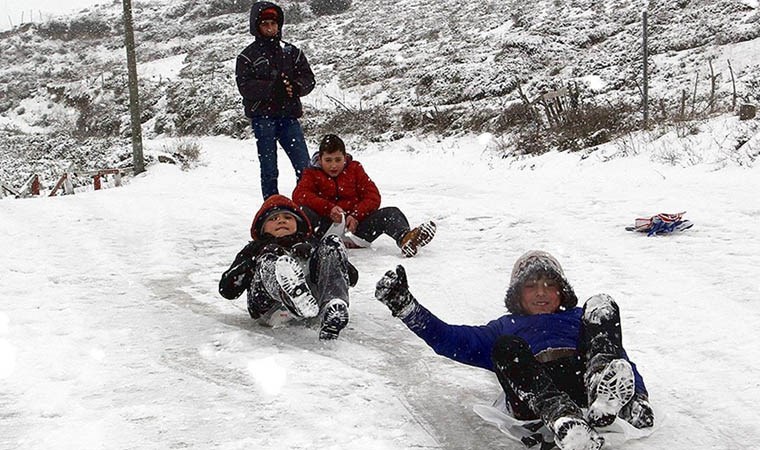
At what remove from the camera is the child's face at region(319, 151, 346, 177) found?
18.3ft

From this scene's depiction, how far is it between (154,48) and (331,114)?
1780cm

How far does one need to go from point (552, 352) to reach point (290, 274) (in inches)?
52.0

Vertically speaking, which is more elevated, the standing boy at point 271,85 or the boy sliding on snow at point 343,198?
the standing boy at point 271,85

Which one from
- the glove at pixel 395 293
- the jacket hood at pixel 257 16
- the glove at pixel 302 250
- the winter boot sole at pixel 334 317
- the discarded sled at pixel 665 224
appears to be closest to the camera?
the glove at pixel 395 293

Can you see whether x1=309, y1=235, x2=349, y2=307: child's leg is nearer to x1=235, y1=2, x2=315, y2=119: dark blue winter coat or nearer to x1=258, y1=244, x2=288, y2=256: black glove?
x1=258, y1=244, x2=288, y2=256: black glove

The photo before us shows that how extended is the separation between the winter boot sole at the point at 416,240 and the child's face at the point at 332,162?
0.85 meters

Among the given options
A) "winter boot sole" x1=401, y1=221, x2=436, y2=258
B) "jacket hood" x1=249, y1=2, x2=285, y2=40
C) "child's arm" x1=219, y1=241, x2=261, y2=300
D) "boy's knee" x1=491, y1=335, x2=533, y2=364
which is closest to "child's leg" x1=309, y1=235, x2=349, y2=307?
"child's arm" x1=219, y1=241, x2=261, y2=300

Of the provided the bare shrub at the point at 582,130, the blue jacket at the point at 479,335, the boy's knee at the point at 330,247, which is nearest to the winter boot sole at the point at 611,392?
the blue jacket at the point at 479,335

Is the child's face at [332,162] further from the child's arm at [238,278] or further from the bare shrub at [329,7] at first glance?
the bare shrub at [329,7]

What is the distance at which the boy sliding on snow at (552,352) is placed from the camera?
2201 millimetres

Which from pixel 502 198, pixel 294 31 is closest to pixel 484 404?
pixel 502 198

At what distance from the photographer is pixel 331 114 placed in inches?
797

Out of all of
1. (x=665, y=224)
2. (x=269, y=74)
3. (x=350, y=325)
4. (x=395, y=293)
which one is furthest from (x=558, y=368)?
(x=269, y=74)

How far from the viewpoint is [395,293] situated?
8.52ft
